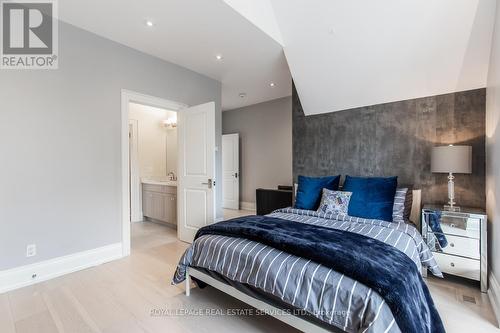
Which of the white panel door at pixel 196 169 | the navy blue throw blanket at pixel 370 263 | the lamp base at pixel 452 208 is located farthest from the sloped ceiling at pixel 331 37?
the navy blue throw blanket at pixel 370 263

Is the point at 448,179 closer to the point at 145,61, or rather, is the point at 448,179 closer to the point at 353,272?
the point at 353,272

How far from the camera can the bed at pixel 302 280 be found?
1234mm

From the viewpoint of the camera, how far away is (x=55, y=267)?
2.56 meters

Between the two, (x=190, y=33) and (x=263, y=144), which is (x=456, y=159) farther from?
(x=263, y=144)

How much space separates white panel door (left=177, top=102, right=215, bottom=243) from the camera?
11.1ft

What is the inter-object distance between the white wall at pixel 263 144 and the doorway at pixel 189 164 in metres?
2.48

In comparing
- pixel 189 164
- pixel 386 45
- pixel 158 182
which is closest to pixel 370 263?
pixel 386 45

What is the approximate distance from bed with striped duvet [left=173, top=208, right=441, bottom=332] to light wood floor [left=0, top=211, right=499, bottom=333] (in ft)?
0.96

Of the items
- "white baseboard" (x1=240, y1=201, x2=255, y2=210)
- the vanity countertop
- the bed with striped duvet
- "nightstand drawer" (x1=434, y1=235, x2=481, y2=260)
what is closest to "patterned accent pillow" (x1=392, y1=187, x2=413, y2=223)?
the bed with striped duvet

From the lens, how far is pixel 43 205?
98.2 inches

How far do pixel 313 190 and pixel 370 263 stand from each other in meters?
1.77

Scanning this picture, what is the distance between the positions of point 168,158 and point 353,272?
16.2 ft

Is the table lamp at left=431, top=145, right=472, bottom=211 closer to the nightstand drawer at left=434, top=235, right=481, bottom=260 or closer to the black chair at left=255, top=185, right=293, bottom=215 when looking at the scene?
the nightstand drawer at left=434, top=235, right=481, bottom=260

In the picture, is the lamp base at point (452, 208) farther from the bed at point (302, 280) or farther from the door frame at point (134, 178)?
the door frame at point (134, 178)
